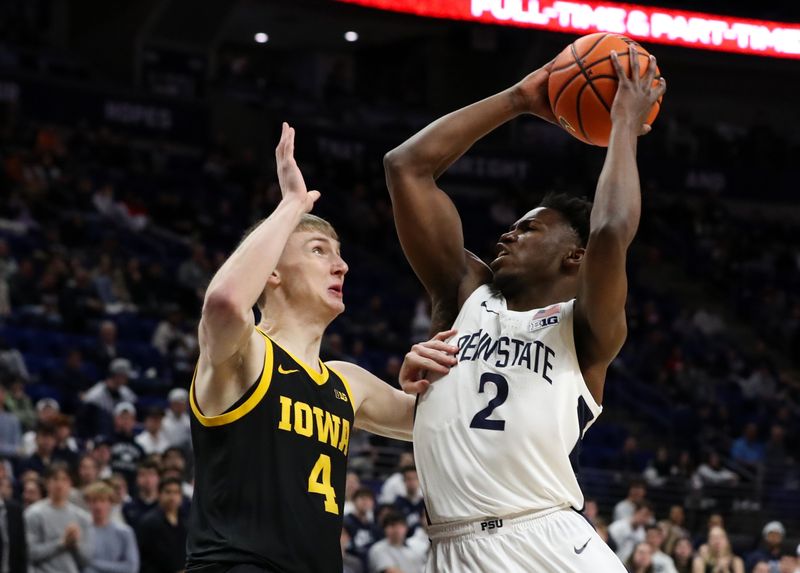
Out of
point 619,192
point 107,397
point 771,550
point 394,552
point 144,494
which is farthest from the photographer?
point 771,550

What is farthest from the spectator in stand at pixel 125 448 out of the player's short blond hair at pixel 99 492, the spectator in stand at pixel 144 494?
the player's short blond hair at pixel 99 492

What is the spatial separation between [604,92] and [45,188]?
14.3 m

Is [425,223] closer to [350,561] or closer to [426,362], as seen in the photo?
[426,362]

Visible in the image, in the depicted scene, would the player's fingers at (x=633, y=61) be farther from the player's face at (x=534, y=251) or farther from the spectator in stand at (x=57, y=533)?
the spectator in stand at (x=57, y=533)

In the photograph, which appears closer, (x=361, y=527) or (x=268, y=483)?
(x=268, y=483)

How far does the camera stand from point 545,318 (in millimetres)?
4004

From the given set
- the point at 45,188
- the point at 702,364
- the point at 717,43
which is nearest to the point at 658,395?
the point at 702,364

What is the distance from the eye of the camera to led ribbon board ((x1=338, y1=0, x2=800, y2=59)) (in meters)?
18.9

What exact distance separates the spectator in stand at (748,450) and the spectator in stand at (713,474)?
94 centimetres

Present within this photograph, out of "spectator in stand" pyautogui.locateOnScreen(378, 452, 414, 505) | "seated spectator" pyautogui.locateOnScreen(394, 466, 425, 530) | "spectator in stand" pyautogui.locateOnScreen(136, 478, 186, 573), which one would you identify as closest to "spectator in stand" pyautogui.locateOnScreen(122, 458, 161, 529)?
"spectator in stand" pyautogui.locateOnScreen(136, 478, 186, 573)

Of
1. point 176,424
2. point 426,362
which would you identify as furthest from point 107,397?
point 426,362

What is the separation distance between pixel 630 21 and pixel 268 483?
679 inches

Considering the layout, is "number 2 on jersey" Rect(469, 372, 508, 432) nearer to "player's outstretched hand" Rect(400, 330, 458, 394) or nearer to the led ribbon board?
"player's outstretched hand" Rect(400, 330, 458, 394)

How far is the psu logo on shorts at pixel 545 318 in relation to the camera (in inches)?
157
